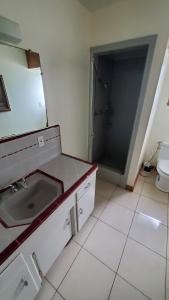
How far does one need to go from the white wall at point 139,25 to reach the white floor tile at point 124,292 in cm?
149

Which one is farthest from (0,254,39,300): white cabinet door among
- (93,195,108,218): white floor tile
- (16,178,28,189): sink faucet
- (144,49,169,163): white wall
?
(144,49,169,163): white wall

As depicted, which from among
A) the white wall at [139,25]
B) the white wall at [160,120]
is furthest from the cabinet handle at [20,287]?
the white wall at [160,120]

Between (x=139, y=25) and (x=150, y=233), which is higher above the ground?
(x=139, y=25)

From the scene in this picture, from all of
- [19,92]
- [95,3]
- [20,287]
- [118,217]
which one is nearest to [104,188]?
[118,217]

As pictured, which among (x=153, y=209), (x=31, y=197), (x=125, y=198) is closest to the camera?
(x=31, y=197)

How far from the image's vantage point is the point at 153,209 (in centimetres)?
183

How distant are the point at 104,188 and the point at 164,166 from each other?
97 cm

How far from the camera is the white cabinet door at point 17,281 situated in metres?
0.69

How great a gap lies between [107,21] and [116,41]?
243mm

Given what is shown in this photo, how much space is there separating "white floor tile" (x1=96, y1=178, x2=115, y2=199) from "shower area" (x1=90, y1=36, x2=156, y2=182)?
0.27 m

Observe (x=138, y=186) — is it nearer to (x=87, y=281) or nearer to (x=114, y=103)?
(x=87, y=281)

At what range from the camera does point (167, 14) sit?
48.6 inches

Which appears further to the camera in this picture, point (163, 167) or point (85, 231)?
point (163, 167)

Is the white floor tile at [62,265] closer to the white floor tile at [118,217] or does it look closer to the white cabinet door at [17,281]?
the white cabinet door at [17,281]
